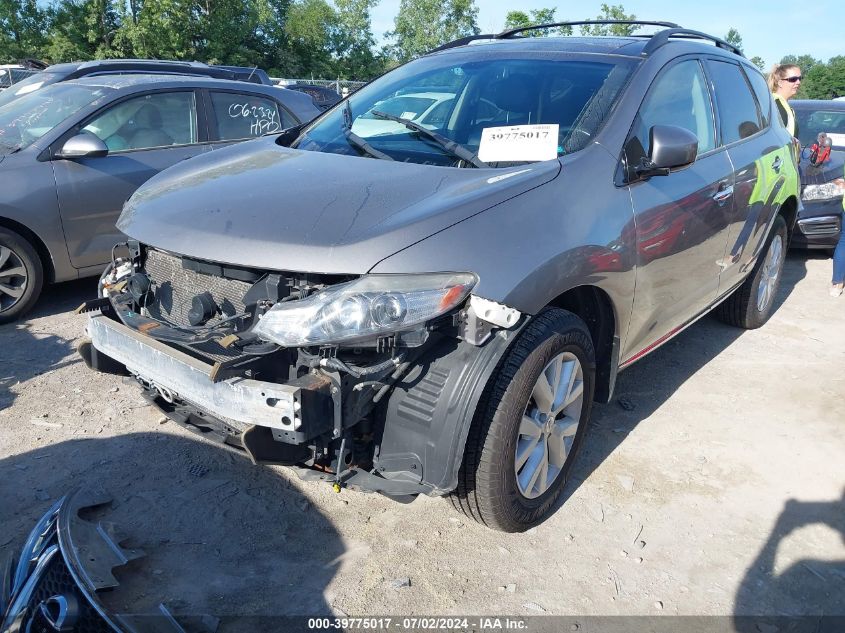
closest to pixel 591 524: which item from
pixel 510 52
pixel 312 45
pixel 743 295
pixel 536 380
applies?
pixel 536 380

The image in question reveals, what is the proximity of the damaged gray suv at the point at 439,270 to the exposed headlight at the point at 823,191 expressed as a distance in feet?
14.2

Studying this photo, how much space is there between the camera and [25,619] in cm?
197

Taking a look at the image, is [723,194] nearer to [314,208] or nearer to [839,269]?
[314,208]

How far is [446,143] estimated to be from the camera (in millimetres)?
2902

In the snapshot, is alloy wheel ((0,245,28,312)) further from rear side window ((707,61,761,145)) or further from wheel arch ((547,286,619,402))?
rear side window ((707,61,761,145))

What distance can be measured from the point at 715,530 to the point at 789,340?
105 inches

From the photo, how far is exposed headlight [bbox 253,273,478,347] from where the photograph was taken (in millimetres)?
2041

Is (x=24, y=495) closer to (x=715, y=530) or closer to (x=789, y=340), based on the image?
(x=715, y=530)

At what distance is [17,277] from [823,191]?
24.5 feet

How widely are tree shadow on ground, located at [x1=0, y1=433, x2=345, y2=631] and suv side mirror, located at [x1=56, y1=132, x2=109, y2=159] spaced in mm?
2364

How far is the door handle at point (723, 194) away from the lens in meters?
3.52

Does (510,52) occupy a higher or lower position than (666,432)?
higher

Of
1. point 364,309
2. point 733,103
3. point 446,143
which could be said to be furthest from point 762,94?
point 364,309

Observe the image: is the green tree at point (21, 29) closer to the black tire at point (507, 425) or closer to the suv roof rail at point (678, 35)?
the suv roof rail at point (678, 35)
